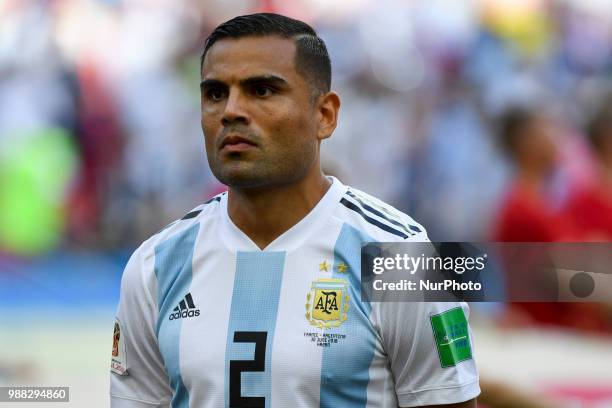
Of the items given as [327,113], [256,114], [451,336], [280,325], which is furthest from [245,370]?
[327,113]

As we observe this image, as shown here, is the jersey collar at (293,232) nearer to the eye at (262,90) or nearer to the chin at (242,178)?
the chin at (242,178)

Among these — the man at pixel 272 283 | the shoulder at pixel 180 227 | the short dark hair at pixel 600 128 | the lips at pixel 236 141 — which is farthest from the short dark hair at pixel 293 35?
the short dark hair at pixel 600 128

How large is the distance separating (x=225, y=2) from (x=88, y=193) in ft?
5.23

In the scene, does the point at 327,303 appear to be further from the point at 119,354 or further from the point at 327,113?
the point at 119,354

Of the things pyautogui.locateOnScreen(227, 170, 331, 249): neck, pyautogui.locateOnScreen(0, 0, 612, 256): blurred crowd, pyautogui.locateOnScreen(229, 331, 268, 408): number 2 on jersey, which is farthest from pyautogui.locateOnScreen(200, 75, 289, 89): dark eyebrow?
pyautogui.locateOnScreen(0, 0, 612, 256): blurred crowd

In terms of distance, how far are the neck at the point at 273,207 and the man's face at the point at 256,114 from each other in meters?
0.05

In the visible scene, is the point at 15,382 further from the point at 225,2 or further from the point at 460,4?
the point at 460,4

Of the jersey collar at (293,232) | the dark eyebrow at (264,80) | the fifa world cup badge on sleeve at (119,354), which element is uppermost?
the dark eyebrow at (264,80)

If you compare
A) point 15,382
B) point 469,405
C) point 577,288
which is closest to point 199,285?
point 469,405

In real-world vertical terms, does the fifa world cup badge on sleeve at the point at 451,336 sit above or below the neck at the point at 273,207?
below

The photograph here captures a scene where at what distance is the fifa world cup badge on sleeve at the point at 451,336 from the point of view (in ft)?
7.91

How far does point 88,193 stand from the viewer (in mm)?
6430

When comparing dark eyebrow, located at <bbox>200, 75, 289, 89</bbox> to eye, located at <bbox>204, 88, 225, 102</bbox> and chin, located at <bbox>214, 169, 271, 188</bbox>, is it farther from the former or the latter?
chin, located at <bbox>214, 169, 271, 188</bbox>

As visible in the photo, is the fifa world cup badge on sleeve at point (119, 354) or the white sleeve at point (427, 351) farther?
the fifa world cup badge on sleeve at point (119, 354)
